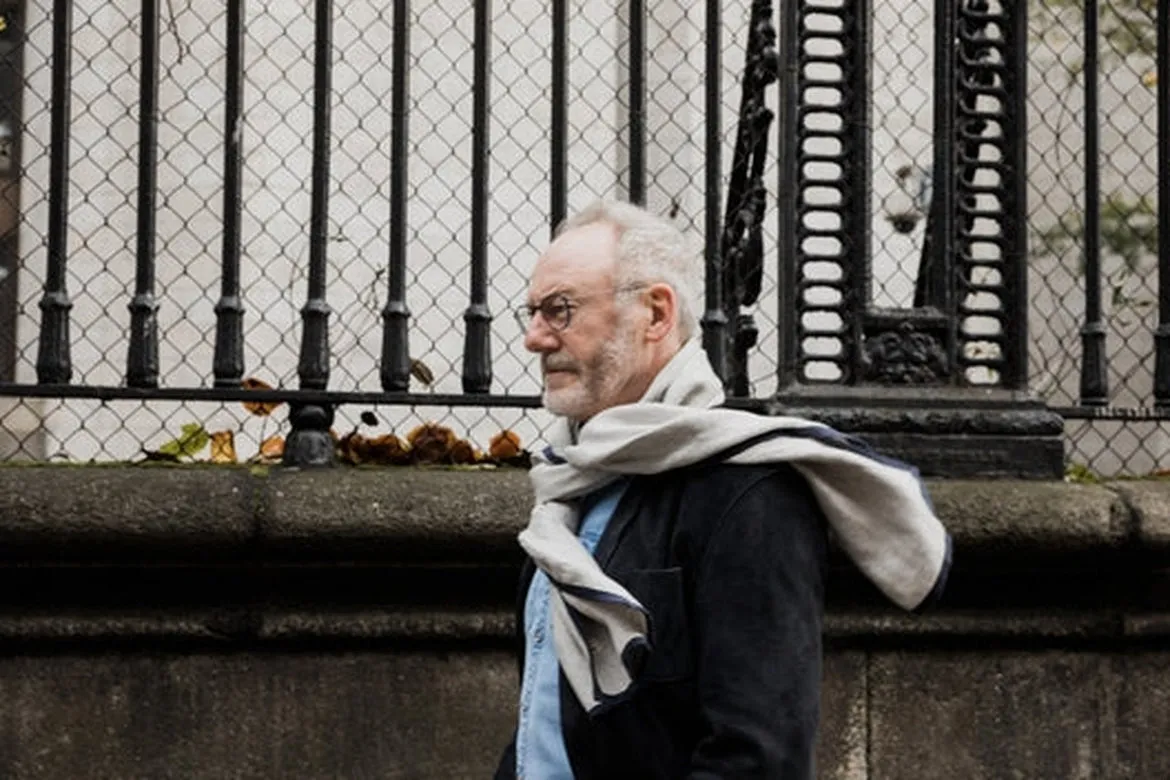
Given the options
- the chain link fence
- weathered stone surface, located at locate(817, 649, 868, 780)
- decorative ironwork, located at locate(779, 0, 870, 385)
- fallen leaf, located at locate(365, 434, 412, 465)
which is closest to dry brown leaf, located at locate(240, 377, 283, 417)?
fallen leaf, located at locate(365, 434, 412, 465)

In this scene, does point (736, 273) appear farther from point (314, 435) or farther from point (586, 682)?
point (586, 682)

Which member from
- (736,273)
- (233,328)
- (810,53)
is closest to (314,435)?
(233,328)

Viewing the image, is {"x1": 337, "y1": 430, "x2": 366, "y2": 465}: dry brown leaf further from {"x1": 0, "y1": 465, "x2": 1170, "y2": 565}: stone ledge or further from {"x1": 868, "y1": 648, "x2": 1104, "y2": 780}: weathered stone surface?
{"x1": 868, "y1": 648, "x2": 1104, "y2": 780}: weathered stone surface

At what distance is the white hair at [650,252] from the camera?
2.72 metres

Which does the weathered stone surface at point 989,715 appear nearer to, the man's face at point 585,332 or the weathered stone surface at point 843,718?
the weathered stone surface at point 843,718

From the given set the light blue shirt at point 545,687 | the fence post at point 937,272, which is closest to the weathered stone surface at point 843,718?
the fence post at point 937,272

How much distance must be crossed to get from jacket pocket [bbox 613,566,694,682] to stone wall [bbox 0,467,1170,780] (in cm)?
171

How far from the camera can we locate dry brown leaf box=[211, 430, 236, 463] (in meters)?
4.80

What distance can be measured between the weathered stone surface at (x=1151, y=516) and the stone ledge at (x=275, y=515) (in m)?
0.27

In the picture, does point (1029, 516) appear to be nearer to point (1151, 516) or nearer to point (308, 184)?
point (1151, 516)

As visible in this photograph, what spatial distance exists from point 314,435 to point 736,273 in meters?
1.07

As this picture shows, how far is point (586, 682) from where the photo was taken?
2.52 metres

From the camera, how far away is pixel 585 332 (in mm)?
2693

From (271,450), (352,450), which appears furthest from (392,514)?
(271,450)
